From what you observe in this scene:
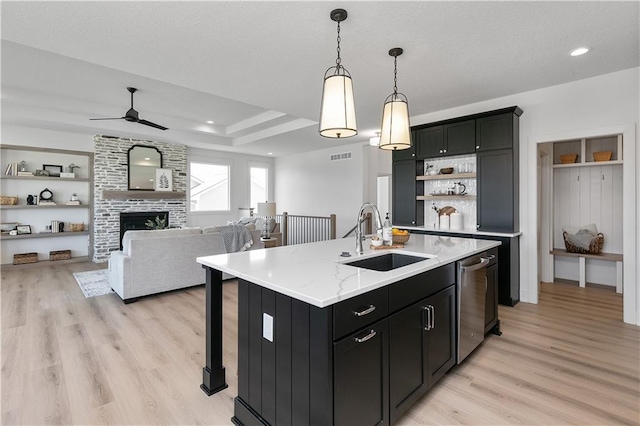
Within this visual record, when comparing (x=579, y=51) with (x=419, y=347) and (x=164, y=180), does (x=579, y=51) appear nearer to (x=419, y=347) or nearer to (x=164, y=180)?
(x=419, y=347)

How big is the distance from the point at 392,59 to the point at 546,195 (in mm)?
3341

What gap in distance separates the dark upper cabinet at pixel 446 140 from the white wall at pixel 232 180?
5.76 metres

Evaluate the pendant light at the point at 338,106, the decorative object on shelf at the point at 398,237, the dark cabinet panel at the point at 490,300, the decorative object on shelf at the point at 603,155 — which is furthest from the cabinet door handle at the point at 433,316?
the decorative object on shelf at the point at 603,155

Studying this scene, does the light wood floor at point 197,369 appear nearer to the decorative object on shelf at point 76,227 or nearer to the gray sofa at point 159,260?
the gray sofa at point 159,260

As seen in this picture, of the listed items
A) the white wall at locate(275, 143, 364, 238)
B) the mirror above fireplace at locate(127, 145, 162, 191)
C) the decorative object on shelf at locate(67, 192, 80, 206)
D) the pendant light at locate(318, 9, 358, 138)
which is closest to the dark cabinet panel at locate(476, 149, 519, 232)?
the pendant light at locate(318, 9, 358, 138)

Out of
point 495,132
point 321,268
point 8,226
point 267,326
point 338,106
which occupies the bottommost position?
A: point 267,326

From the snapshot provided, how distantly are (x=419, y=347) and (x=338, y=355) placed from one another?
765 mm

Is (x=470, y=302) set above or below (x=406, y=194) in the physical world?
below

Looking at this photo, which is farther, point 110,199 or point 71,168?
point 110,199

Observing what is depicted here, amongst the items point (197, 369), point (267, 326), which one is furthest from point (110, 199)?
point (267, 326)

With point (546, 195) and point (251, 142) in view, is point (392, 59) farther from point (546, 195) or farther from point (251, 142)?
point (251, 142)

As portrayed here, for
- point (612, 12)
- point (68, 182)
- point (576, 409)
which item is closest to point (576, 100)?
point (612, 12)

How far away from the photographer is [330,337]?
4.49ft

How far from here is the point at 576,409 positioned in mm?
1956
